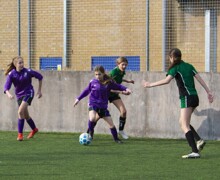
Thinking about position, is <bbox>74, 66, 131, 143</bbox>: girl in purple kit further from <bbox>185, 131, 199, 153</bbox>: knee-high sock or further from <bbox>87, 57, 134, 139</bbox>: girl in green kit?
<bbox>185, 131, 199, 153</bbox>: knee-high sock

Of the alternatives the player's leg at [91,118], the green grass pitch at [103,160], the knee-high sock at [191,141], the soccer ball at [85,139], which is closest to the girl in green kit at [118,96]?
the green grass pitch at [103,160]

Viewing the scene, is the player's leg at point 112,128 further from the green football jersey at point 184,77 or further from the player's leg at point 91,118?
the green football jersey at point 184,77

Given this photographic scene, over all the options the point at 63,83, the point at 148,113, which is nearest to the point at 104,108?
the point at 148,113

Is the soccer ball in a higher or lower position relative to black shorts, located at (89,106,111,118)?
lower

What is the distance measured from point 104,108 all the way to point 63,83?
3.02 metres

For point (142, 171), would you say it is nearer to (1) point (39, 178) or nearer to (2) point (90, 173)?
(2) point (90, 173)

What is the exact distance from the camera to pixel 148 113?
55.4 ft

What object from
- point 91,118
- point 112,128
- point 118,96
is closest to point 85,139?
point 91,118

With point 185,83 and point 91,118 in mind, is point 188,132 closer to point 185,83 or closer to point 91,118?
point 185,83

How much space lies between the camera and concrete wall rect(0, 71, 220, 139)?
16172 mm

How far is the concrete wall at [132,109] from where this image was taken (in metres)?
16.2

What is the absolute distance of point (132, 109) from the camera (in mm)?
17125

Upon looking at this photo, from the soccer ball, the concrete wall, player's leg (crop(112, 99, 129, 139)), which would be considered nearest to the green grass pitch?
the soccer ball

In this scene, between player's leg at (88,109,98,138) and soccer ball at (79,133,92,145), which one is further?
player's leg at (88,109,98,138)
